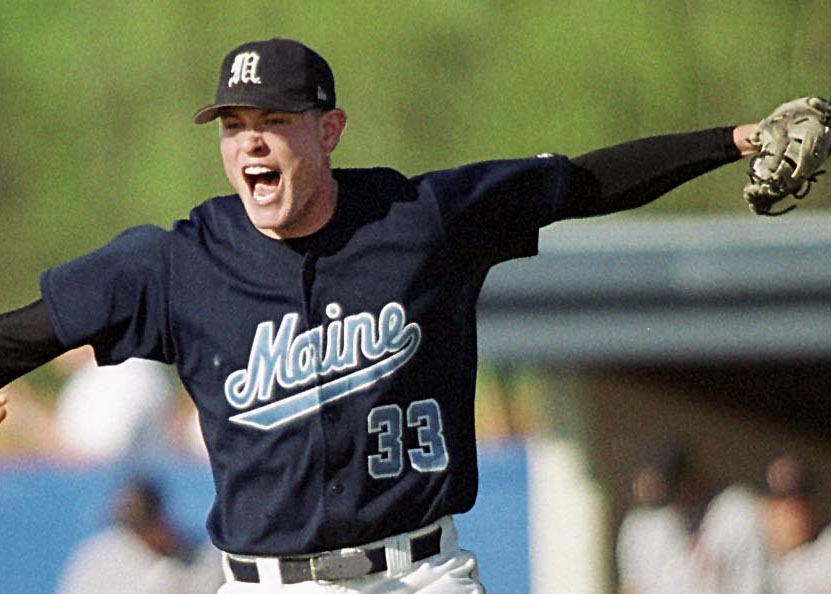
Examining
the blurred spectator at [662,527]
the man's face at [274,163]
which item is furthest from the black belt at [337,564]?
the blurred spectator at [662,527]

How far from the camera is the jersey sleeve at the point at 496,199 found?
3041 millimetres

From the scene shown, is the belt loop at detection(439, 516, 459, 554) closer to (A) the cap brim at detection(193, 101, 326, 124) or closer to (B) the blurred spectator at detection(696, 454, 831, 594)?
(A) the cap brim at detection(193, 101, 326, 124)

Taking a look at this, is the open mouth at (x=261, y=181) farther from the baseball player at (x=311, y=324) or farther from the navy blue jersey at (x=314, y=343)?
the navy blue jersey at (x=314, y=343)

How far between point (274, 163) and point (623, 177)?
2.01 ft

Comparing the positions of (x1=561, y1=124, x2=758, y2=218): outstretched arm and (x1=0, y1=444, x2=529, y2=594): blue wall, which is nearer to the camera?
(x1=561, y1=124, x2=758, y2=218): outstretched arm

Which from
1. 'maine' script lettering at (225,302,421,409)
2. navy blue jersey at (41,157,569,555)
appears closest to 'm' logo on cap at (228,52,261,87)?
navy blue jersey at (41,157,569,555)

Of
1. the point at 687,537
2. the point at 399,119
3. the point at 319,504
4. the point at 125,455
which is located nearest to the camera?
the point at 319,504

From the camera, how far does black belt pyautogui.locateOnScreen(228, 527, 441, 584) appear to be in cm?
297

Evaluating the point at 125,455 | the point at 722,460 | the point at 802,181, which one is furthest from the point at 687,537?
the point at 802,181

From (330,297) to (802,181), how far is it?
86cm

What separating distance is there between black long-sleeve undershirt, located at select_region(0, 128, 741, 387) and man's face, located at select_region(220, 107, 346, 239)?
16.1 inches

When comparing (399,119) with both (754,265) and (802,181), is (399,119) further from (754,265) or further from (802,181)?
(802,181)

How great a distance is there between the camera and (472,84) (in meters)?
18.6

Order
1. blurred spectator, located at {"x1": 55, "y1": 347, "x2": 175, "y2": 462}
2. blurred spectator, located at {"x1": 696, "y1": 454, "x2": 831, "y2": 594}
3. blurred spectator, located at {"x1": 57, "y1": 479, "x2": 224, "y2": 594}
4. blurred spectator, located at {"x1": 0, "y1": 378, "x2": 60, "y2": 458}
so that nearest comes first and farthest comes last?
blurred spectator, located at {"x1": 696, "y1": 454, "x2": 831, "y2": 594} → blurred spectator, located at {"x1": 57, "y1": 479, "x2": 224, "y2": 594} → blurred spectator, located at {"x1": 55, "y1": 347, "x2": 175, "y2": 462} → blurred spectator, located at {"x1": 0, "y1": 378, "x2": 60, "y2": 458}
